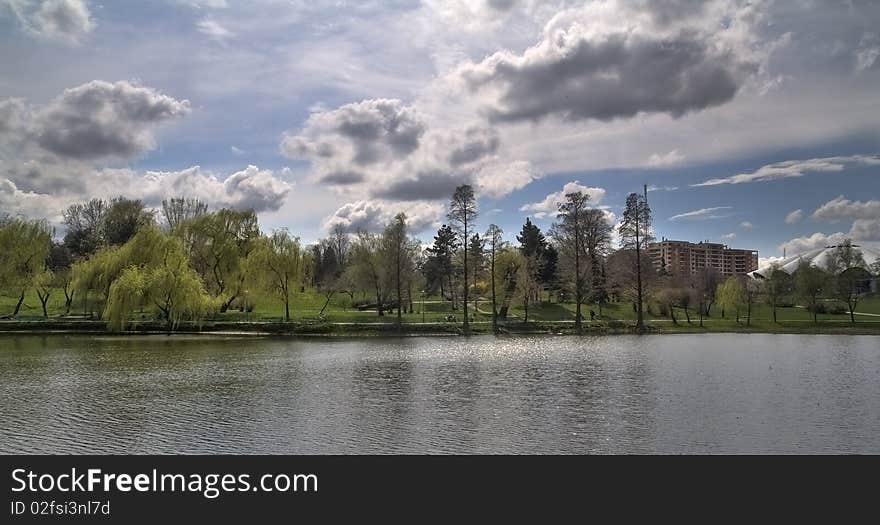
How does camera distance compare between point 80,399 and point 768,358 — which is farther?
point 768,358

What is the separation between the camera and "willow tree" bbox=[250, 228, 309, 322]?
5770 centimetres

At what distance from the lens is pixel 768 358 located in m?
32.0

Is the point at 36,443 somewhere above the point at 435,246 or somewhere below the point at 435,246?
below

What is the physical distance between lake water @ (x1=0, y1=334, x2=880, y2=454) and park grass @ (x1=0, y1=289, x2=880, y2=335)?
50.3 ft

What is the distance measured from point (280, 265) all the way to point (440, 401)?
136 ft

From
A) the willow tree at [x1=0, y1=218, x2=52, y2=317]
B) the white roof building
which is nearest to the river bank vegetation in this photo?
the willow tree at [x1=0, y1=218, x2=52, y2=317]

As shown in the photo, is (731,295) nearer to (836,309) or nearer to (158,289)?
(836,309)

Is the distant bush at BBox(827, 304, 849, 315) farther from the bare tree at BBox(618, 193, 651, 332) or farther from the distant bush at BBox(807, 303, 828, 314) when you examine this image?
the bare tree at BBox(618, 193, 651, 332)
